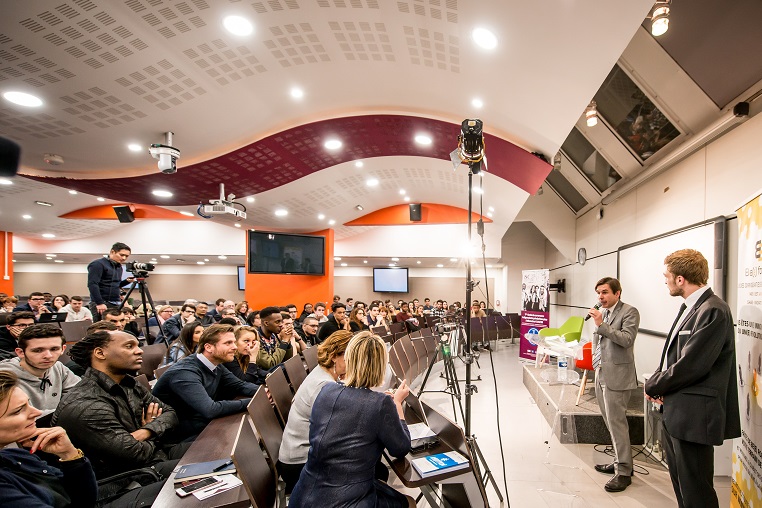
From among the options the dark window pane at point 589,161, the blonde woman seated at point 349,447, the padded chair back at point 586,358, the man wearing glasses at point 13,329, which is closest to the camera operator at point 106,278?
the man wearing glasses at point 13,329

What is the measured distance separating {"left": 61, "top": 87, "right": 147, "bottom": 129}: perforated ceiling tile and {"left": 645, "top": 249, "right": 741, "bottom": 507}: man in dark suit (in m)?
4.64

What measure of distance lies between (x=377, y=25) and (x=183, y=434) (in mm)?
3075

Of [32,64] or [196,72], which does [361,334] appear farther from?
[32,64]

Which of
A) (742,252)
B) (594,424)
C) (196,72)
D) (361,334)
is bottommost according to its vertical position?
(594,424)

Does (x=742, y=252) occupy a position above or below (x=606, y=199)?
below

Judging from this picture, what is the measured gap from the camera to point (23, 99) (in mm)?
3266

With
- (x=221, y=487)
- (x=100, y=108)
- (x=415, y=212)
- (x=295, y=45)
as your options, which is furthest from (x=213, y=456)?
(x=415, y=212)

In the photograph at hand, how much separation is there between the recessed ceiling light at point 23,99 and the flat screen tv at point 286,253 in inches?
→ 216

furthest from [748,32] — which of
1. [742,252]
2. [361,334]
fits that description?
[361,334]

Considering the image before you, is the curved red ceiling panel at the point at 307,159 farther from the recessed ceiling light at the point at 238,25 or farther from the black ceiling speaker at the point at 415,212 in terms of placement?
the black ceiling speaker at the point at 415,212

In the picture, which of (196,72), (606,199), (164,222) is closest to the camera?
(196,72)

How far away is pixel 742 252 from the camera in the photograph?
2.11 meters

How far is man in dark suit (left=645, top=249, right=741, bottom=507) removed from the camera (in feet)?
6.17

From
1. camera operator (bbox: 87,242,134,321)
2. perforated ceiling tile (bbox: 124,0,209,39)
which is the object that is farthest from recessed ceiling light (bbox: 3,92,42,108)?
perforated ceiling tile (bbox: 124,0,209,39)
